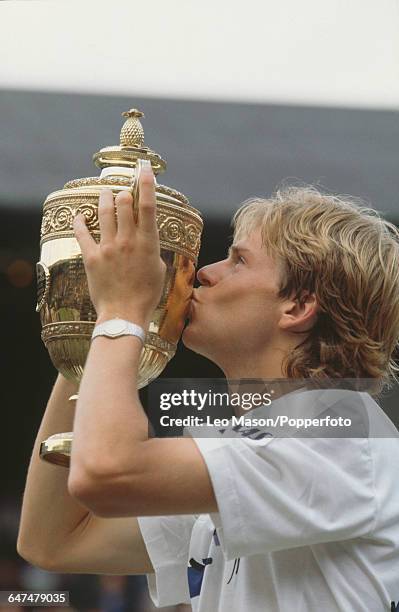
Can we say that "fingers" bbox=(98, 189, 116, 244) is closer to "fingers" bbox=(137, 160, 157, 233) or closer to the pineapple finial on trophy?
"fingers" bbox=(137, 160, 157, 233)

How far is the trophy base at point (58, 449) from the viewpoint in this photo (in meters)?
1.27

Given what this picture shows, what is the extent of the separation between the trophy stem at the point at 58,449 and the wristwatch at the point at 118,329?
0.19 m

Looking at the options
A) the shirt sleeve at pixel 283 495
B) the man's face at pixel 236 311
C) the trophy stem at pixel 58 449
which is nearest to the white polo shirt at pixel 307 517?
the shirt sleeve at pixel 283 495

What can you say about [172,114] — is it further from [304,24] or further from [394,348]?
[394,348]

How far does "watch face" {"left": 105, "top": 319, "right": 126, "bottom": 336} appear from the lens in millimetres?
1127

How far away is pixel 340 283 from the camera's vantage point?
134cm

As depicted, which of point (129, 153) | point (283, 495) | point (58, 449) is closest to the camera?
point (283, 495)

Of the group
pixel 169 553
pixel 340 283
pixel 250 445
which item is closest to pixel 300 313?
pixel 340 283

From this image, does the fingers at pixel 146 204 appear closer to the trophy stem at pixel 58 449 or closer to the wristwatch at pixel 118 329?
the wristwatch at pixel 118 329

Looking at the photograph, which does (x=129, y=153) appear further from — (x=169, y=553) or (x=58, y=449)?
(x=169, y=553)

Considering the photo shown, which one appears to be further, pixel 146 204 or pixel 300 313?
pixel 300 313

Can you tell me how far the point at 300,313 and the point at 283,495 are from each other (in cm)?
29

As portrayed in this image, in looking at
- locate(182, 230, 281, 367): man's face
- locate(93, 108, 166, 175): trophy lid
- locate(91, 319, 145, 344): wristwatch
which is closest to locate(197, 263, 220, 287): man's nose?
locate(182, 230, 281, 367): man's face

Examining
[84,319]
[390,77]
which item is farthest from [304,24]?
[84,319]
